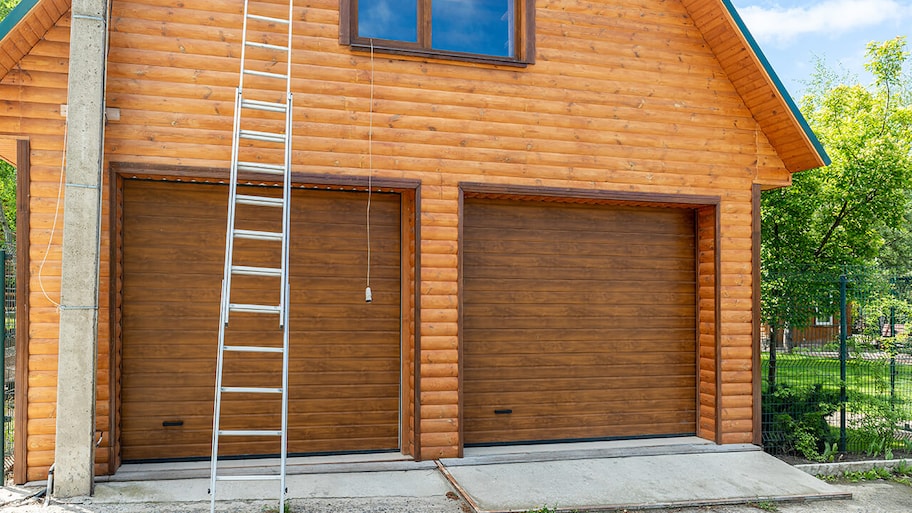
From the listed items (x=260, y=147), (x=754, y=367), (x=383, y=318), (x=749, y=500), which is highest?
(x=260, y=147)

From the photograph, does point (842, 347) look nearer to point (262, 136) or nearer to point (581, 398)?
point (581, 398)

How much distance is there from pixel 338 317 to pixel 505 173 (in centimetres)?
216

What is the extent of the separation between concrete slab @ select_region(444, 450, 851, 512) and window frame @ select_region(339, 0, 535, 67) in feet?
12.8

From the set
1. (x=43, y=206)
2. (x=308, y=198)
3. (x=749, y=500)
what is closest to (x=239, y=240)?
(x=308, y=198)

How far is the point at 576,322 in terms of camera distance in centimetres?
730

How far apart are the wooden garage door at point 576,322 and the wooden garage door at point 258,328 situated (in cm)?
92

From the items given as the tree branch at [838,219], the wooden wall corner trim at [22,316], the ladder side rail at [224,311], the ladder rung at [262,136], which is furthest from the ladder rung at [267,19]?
the tree branch at [838,219]

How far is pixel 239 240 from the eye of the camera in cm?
631

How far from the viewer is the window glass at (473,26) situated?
6684mm

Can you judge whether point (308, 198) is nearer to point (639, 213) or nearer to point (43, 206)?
point (43, 206)

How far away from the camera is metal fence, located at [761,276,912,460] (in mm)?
7473

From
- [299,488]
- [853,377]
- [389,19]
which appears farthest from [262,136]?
[853,377]

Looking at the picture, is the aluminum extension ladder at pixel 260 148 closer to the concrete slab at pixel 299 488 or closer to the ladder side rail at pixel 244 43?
the ladder side rail at pixel 244 43

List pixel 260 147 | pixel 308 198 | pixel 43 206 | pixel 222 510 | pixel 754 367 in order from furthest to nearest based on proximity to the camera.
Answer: pixel 754 367 → pixel 308 198 → pixel 260 147 → pixel 43 206 → pixel 222 510
